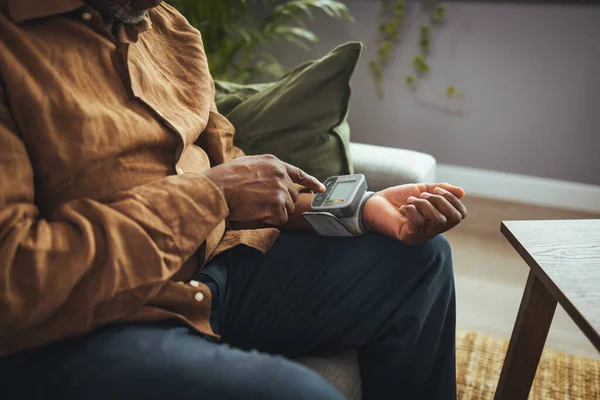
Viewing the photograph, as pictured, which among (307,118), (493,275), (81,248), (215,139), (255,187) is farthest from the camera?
(493,275)

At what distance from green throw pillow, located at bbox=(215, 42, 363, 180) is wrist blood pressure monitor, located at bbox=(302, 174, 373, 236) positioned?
279 mm

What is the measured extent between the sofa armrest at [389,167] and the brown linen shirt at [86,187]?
1.98 feet

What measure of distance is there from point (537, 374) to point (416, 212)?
2.61 feet

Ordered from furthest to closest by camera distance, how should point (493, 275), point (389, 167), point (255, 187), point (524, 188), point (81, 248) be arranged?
point (524, 188)
point (493, 275)
point (389, 167)
point (255, 187)
point (81, 248)

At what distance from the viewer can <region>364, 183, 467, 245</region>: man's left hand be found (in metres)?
0.87

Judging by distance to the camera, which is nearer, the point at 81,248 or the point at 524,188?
the point at 81,248

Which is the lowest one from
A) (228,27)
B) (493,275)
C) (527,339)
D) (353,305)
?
(493,275)

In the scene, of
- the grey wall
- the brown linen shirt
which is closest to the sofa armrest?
the brown linen shirt

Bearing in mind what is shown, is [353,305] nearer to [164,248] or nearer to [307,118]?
[164,248]

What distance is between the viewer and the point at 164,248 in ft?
2.29

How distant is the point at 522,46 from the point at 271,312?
6.11 feet

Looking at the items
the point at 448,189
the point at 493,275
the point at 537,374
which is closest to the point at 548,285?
the point at 448,189

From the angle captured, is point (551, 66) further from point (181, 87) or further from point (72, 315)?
point (72, 315)

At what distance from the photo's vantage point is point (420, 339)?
0.93 m
